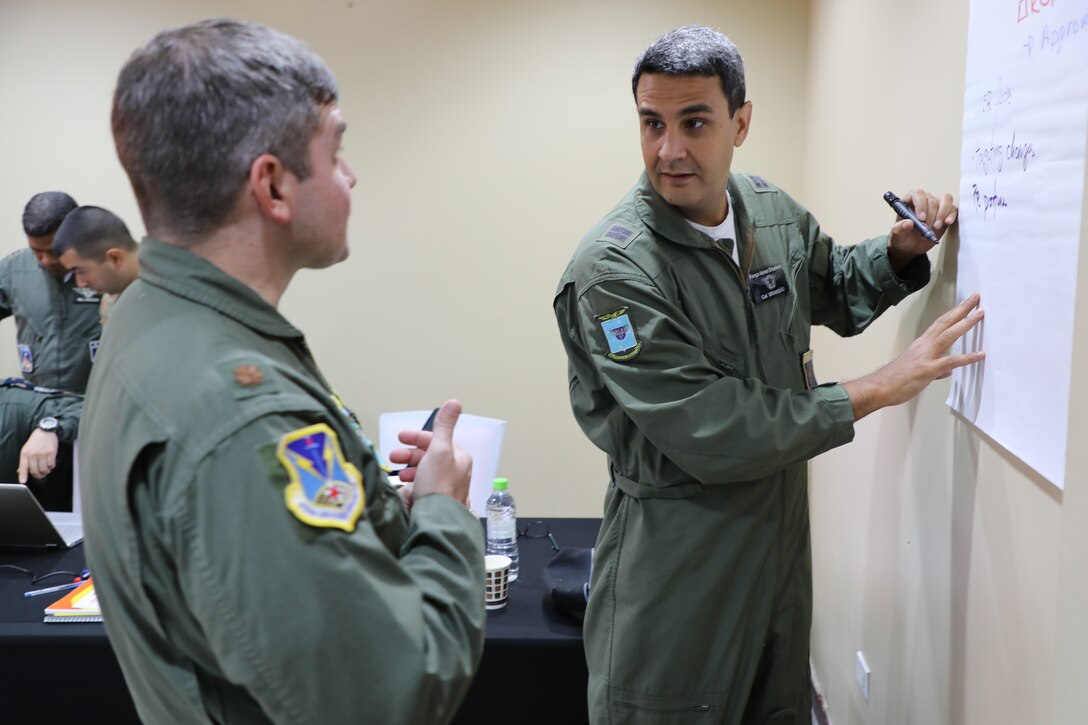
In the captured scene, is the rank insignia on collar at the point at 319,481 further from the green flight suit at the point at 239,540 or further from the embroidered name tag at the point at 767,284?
the embroidered name tag at the point at 767,284

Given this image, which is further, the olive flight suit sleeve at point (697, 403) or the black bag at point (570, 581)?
the black bag at point (570, 581)

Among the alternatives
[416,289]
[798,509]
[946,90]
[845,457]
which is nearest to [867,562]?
[845,457]

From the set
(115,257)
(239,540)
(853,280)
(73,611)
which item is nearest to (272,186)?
(239,540)

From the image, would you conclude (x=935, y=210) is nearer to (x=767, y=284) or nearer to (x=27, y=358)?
(x=767, y=284)

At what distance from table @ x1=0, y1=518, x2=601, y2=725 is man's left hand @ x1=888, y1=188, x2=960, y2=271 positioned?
1.05 metres

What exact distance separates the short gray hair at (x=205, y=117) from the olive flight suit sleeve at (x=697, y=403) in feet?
2.63

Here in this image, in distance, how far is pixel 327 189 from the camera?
0.94 m

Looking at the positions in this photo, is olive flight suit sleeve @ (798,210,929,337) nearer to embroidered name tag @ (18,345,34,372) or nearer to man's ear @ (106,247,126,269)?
man's ear @ (106,247,126,269)

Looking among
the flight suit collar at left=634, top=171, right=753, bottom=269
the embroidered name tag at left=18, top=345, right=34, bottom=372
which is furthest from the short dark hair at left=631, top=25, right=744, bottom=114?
the embroidered name tag at left=18, top=345, right=34, bottom=372

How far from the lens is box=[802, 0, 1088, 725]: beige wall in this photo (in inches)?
48.3

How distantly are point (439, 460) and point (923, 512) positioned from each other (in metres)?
1.21

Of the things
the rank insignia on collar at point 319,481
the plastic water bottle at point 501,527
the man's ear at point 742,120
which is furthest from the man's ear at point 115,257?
the rank insignia on collar at point 319,481

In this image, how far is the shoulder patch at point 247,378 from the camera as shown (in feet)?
2.68

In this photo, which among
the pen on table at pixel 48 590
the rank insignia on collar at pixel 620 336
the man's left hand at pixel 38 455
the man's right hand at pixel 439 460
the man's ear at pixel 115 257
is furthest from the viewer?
the man's left hand at pixel 38 455
